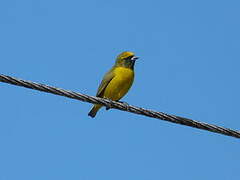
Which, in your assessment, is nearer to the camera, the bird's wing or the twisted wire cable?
the twisted wire cable

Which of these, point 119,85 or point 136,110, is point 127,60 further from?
point 136,110

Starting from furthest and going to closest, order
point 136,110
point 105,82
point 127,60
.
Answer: point 127,60 < point 105,82 < point 136,110

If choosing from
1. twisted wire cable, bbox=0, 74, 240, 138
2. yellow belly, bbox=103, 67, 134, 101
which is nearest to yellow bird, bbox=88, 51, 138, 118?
yellow belly, bbox=103, 67, 134, 101

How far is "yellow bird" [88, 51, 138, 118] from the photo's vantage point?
35.3 feet

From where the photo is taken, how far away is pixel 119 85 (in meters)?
10.7

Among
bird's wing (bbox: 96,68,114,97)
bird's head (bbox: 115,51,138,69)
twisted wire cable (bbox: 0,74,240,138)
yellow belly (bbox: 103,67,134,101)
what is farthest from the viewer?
bird's head (bbox: 115,51,138,69)

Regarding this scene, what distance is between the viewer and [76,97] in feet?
19.5

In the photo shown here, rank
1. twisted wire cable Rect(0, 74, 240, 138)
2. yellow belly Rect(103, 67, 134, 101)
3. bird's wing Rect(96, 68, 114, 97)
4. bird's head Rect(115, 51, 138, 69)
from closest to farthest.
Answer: twisted wire cable Rect(0, 74, 240, 138) < yellow belly Rect(103, 67, 134, 101) < bird's wing Rect(96, 68, 114, 97) < bird's head Rect(115, 51, 138, 69)

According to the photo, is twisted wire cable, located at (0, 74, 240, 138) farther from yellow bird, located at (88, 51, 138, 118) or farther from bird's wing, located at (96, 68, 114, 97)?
bird's wing, located at (96, 68, 114, 97)

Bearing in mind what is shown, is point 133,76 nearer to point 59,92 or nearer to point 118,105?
point 118,105

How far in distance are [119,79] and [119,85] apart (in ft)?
0.37

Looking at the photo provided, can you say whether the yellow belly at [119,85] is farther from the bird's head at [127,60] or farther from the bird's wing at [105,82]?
the bird's head at [127,60]

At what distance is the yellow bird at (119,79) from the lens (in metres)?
10.8

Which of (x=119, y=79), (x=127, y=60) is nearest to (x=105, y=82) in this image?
(x=119, y=79)
